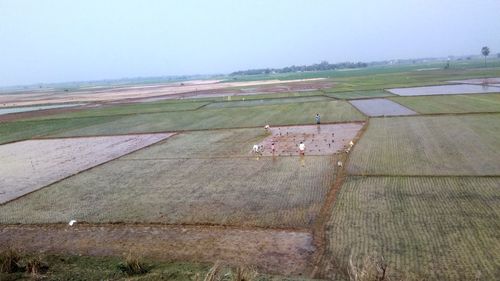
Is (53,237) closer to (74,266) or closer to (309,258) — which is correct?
(74,266)

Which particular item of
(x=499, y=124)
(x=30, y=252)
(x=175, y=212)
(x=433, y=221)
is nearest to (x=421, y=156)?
(x=433, y=221)

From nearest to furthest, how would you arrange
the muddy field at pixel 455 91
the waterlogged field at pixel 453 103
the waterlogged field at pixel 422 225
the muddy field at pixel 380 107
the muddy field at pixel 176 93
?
the waterlogged field at pixel 422 225 → the waterlogged field at pixel 453 103 → the muddy field at pixel 380 107 → the muddy field at pixel 455 91 → the muddy field at pixel 176 93

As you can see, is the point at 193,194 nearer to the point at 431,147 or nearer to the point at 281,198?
the point at 281,198

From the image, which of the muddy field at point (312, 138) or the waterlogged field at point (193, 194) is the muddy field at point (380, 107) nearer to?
the muddy field at point (312, 138)

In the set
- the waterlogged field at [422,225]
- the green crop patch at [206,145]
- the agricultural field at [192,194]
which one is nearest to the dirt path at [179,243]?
the agricultural field at [192,194]

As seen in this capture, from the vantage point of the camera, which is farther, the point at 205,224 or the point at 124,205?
the point at 124,205

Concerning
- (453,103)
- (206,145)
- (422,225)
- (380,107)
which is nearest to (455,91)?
(453,103)

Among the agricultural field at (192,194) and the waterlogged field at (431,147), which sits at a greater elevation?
the waterlogged field at (431,147)
